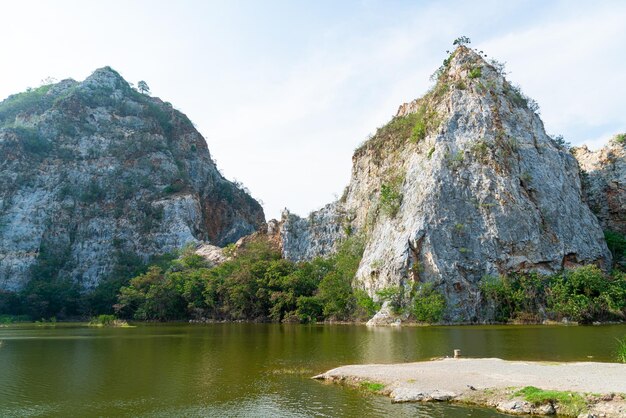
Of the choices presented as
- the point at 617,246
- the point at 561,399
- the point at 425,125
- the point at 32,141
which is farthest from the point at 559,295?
the point at 32,141

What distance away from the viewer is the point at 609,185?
67.5 meters

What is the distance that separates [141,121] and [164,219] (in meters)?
31.3

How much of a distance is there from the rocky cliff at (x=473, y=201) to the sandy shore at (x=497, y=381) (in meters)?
31.2

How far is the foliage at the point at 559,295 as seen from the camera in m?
46.9

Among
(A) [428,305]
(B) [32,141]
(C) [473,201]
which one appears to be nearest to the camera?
(A) [428,305]

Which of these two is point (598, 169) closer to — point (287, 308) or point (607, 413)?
point (287, 308)

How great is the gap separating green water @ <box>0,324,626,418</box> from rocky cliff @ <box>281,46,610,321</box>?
59.7ft

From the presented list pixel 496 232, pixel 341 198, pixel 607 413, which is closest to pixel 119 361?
pixel 607 413

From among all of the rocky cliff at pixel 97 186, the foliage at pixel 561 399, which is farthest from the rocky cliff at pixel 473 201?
the rocky cliff at pixel 97 186

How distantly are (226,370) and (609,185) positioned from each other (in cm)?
6299

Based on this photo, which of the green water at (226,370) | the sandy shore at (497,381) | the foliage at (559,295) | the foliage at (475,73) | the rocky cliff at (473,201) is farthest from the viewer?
the foliage at (475,73)

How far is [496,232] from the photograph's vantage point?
2122 inches

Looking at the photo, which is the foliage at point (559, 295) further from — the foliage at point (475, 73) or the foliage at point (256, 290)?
the foliage at point (475, 73)

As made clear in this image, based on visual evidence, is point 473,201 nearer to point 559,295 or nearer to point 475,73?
point 559,295
